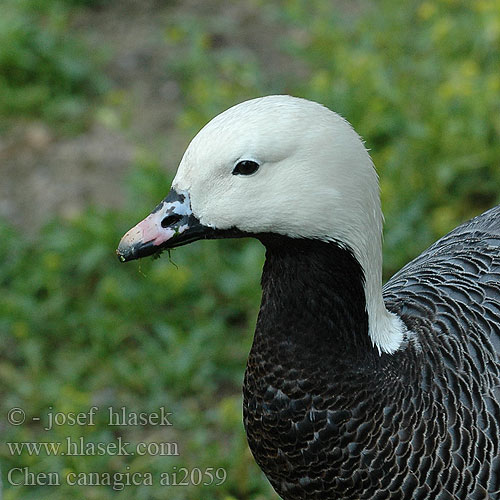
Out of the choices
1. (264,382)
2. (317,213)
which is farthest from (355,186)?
(264,382)

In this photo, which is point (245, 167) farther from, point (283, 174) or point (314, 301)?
point (314, 301)

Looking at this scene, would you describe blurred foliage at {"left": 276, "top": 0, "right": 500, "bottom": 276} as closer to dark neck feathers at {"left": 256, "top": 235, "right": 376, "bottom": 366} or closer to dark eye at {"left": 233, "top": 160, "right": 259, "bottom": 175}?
dark neck feathers at {"left": 256, "top": 235, "right": 376, "bottom": 366}

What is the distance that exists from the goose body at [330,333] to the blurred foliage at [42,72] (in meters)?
2.93

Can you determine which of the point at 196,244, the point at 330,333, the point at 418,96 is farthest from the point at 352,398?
the point at 418,96

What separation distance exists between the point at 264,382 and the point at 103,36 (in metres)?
3.69

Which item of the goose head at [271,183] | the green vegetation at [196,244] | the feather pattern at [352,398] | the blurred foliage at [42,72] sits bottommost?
the feather pattern at [352,398]

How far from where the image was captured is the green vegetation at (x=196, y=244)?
10.8 feet

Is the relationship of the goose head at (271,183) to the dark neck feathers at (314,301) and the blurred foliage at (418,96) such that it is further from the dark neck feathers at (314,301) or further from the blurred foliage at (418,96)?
the blurred foliage at (418,96)

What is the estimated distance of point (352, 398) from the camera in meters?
2.08

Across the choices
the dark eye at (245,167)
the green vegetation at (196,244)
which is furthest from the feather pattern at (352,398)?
the green vegetation at (196,244)

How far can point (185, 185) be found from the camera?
6.38 feet

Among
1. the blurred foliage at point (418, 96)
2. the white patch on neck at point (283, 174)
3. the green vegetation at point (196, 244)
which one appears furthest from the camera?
the blurred foliage at point (418, 96)

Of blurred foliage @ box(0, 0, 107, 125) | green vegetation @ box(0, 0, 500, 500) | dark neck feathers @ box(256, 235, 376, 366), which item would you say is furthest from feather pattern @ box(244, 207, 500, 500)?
blurred foliage @ box(0, 0, 107, 125)

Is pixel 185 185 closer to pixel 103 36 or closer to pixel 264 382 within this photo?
pixel 264 382
